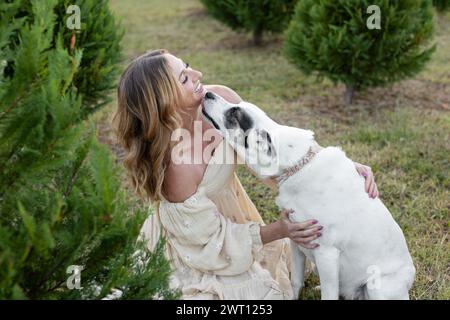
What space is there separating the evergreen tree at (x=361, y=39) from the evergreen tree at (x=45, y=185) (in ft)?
17.6

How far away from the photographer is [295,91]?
323 inches

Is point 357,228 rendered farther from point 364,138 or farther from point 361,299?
point 364,138

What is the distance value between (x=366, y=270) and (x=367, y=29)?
15.2 feet

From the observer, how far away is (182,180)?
336 centimetres

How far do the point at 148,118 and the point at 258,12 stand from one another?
25.2 feet

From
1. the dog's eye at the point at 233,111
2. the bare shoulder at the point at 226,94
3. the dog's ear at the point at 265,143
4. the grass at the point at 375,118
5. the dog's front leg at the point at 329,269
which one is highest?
the dog's eye at the point at 233,111

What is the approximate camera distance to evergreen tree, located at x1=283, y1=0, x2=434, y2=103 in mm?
6812

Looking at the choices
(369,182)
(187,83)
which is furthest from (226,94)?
(369,182)

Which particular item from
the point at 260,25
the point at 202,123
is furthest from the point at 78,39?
the point at 260,25

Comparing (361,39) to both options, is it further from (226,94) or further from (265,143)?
(265,143)

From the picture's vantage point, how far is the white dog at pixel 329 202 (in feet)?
9.43

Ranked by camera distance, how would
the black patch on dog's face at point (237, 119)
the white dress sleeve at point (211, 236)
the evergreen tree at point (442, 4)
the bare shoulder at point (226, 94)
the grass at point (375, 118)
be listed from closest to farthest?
the black patch on dog's face at point (237, 119) < the white dress sleeve at point (211, 236) < the bare shoulder at point (226, 94) < the grass at point (375, 118) < the evergreen tree at point (442, 4)

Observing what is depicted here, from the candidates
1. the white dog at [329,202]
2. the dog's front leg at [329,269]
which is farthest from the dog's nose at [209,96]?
the dog's front leg at [329,269]

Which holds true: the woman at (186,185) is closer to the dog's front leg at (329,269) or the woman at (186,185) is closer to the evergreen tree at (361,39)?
the dog's front leg at (329,269)
